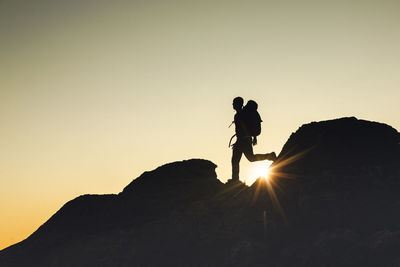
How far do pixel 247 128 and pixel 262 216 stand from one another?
6.35 metres

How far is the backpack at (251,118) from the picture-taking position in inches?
961

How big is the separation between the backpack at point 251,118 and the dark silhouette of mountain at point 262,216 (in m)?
5.82

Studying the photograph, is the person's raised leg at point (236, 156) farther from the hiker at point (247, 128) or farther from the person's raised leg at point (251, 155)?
the person's raised leg at point (251, 155)

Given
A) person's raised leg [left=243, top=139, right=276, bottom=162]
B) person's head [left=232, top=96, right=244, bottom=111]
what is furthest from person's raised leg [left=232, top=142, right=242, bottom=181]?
person's head [left=232, top=96, right=244, bottom=111]

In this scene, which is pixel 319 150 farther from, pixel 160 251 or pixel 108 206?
pixel 108 206

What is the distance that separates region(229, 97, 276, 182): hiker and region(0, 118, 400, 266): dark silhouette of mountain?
461 centimetres

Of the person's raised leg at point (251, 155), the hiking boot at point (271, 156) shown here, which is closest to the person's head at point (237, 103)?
the person's raised leg at point (251, 155)

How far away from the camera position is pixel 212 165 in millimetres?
35062

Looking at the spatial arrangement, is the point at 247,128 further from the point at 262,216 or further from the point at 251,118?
the point at 262,216

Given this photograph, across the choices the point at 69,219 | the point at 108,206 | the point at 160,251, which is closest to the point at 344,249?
the point at 160,251

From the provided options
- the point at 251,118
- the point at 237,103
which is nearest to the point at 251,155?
the point at 251,118

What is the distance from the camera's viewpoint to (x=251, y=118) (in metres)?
24.5

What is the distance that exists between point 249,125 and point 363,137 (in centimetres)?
824

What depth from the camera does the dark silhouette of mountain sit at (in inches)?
1029
